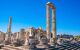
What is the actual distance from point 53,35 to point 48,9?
712 centimetres

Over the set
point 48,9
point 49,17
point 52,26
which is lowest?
point 52,26

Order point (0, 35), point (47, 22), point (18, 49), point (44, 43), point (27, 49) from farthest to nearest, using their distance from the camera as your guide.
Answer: point (0, 35) → point (47, 22) → point (44, 43) → point (18, 49) → point (27, 49)

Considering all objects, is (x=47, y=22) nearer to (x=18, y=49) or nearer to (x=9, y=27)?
(x=9, y=27)

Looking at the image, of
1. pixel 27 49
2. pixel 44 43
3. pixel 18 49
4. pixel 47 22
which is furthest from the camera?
pixel 47 22

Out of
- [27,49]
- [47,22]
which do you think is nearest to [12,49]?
[27,49]

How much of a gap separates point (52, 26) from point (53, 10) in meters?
4.44

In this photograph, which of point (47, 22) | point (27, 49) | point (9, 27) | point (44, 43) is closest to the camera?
point (27, 49)

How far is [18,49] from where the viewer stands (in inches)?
575

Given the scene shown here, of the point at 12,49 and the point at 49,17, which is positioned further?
the point at 49,17

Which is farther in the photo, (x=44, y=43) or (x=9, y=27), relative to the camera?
(x=9, y=27)

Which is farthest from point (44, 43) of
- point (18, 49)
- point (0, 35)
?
point (0, 35)

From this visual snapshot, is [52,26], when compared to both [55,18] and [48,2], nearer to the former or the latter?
[55,18]

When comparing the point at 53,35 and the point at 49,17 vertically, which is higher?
the point at 49,17

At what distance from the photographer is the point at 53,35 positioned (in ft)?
116
